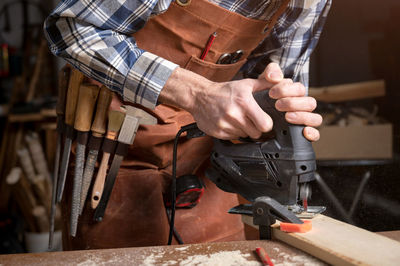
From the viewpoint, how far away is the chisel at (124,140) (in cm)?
118

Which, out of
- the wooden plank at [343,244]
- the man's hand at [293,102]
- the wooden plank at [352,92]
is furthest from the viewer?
the wooden plank at [352,92]

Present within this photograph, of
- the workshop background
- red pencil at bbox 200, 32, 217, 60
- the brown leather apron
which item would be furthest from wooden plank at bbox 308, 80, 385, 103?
red pencil at bbox 200, 32, 217, 60

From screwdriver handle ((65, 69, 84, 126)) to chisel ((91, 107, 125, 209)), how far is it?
127mm

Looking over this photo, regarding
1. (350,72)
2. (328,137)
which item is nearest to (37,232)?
(328,137)

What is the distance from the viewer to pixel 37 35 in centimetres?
416

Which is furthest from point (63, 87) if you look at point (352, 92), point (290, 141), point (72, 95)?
point (352, 92)

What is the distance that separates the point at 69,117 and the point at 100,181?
0.72ft

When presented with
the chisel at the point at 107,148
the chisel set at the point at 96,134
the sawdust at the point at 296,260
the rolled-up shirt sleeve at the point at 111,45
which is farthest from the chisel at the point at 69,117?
the sawdust at the point at 296,260

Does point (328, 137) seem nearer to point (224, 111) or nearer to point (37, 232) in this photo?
point (224, 111)

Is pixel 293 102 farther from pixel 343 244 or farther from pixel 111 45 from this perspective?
pixel 111 45

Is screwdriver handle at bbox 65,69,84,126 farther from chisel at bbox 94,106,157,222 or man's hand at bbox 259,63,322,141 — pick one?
man's hand at bbox 259,63,322,141

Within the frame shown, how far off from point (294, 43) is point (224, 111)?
0.61m

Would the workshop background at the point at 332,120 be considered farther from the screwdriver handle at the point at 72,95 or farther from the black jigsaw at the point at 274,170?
the screwdriver handle at the point at 72,95

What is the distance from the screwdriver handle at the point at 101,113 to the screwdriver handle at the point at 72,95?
0.28 ft
